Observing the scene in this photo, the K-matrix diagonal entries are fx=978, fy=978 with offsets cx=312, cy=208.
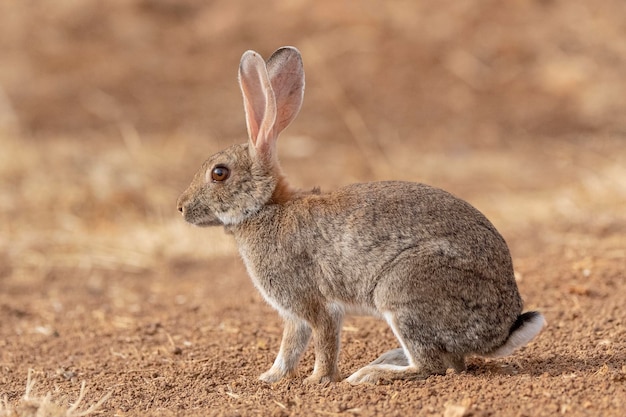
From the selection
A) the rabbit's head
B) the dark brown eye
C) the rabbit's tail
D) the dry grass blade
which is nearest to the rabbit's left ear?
the rabbit's head

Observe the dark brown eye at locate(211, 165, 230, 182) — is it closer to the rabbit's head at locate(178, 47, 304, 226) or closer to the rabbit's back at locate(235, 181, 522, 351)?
the rabbit's head at locate(178, 47, 304, 226)

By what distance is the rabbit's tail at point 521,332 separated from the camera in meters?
4.89

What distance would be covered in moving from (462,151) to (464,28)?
4.73m

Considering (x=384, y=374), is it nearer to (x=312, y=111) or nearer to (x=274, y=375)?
(x=274, y=375)

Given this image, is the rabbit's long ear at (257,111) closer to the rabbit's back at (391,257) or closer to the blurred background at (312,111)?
the rabbit's back at (391,257)

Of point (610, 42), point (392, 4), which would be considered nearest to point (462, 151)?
point (610, 42)

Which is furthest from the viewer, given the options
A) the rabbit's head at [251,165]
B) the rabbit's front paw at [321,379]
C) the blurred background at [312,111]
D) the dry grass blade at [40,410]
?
the blurred background at [312,111]

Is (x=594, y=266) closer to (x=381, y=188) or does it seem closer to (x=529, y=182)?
(x=381, y=188)

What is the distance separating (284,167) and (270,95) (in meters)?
7.46

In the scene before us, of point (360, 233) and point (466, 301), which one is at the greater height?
point (360, 233)

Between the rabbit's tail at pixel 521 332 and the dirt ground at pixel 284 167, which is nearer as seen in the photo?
the rabbit's tail at pixel 521 332

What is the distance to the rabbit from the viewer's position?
4.83 metres

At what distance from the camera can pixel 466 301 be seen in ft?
15.9

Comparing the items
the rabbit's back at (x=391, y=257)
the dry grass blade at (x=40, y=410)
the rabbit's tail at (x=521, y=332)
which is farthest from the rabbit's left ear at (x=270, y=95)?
the dry grass blade at (x=40, y=410)
